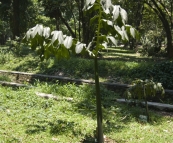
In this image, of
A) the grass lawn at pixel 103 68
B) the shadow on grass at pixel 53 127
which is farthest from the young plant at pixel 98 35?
the grass lawn at pixel 103 68

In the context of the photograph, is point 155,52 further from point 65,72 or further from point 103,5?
point 103,5

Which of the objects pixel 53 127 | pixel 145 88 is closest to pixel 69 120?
pixel 53 127

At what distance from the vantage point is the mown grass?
4414 millimetres

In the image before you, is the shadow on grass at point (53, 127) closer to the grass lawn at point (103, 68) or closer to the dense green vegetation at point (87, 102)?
the dense green vegetation at point (87, 102)

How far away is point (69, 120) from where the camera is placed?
5.19 metres

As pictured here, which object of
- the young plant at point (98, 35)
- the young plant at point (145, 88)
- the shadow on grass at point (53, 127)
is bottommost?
the shadow on grass at point (53, 127)

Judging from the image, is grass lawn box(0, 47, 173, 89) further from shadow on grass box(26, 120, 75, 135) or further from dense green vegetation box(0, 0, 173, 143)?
shadow on grass box(26, 120, 75, 135)

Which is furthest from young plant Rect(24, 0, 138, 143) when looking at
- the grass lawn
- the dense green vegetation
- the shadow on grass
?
the grass lawn

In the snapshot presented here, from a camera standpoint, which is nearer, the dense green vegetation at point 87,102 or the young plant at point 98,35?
the young plant at point 98,35

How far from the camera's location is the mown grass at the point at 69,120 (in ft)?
14.5

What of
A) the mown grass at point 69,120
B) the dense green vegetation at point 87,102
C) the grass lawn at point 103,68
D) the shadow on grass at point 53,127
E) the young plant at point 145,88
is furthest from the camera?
the grass lawn at point 103,68

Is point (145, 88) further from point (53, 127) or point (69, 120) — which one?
point (53, 127)

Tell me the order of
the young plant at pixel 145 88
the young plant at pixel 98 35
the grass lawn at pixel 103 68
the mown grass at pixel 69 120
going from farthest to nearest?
the grass lawn at pixel 103 68, the young plant at pixel 145 88, the mown grass at pixel 69 120, the young plant at pixel 98 35

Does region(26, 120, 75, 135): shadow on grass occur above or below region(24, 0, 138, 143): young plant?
below
